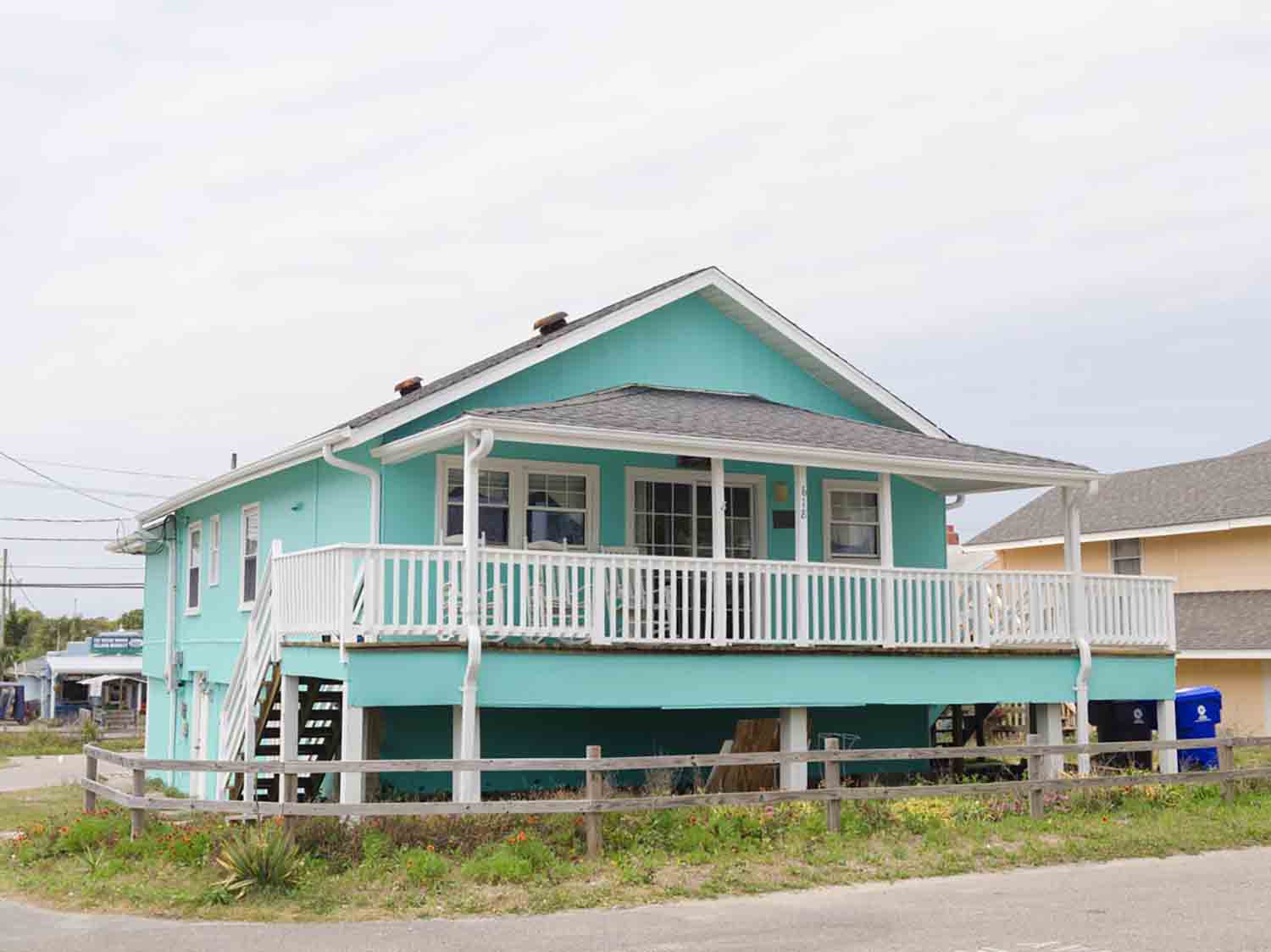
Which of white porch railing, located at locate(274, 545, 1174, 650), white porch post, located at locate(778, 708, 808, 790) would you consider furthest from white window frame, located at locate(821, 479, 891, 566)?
white porch post, located at locate(778, 708, 808, 790)

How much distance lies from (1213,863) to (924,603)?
605 cm

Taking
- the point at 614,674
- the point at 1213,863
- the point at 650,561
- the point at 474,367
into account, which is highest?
the point at 474,367

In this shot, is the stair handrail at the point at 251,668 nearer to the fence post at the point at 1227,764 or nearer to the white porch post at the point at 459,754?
the white porch post at the point at 459,754

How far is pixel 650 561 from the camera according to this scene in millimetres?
16297

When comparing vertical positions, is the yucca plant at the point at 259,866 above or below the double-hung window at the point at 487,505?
below

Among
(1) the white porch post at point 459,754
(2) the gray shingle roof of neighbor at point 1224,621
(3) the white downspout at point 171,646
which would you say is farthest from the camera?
(2) the gray shingle roof of neighbor at point 1224,621

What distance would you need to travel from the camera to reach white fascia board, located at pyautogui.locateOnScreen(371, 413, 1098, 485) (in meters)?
15.5

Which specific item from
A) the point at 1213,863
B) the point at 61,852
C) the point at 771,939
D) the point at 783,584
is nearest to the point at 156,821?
the point at 61,852

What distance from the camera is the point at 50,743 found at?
4372 cm

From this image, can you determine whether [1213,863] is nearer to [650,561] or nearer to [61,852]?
[650,561]

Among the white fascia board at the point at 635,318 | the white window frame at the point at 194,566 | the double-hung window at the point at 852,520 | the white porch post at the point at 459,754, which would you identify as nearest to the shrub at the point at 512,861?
the white porch post at the point at 459,754

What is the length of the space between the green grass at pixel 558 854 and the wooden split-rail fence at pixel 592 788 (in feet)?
0.75

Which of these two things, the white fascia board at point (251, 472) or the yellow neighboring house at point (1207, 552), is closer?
the white fascia board at point (251, 472)

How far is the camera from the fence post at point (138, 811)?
13.4 meters
